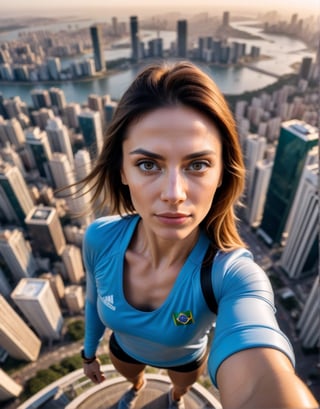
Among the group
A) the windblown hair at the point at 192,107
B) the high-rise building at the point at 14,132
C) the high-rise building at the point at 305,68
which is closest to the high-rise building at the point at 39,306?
the windblown hair at the point at 192,107

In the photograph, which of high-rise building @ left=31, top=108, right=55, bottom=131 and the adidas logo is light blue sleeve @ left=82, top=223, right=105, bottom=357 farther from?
high-rise building @ left=31, top=108, right=55, bottom=131

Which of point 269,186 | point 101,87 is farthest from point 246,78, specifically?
point 269,186

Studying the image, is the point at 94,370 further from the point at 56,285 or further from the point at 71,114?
the point at 71,114

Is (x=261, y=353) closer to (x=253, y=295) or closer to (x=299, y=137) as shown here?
(x=253, y=295)

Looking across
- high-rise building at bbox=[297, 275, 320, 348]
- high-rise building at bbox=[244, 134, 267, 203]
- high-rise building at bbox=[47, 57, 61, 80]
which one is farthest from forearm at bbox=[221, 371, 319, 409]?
high-rise building at bbox=[47, 57, 61, 80]

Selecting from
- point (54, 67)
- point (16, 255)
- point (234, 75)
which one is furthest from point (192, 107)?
point (234, 75)

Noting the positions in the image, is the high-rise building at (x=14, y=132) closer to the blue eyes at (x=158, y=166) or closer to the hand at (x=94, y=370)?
the hand at (x=94, y=370)
